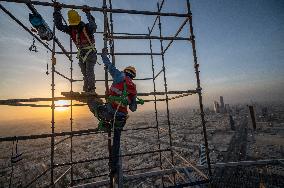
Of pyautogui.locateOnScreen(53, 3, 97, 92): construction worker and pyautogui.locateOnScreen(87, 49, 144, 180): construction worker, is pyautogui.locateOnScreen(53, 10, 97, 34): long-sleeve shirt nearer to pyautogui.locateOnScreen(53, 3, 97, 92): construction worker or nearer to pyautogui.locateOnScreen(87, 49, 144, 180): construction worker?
pyautogui.locateOnScreen(53, 3, 97, 92): construction worker

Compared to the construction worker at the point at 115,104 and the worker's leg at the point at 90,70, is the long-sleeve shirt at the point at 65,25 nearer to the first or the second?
the worker's leg at the point at 90,70

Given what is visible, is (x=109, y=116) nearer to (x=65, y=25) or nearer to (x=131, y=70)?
(x=131, y=70)

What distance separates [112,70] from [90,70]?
2.11 feet

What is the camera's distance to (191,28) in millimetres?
3883

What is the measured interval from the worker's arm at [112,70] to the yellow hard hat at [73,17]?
1.03 meters

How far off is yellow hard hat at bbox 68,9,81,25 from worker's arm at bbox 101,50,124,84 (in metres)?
1.03

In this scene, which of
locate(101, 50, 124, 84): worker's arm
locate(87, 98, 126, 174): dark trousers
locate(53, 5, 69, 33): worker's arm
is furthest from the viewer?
locate(53, 5, 69, 33): worker's arm

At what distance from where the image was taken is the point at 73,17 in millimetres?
3545

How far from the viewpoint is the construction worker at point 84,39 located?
11.7 feet

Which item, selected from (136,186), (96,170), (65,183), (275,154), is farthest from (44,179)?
(275,154)

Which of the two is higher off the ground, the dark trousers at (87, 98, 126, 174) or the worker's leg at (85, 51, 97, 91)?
the worker's leg at (85, 51, 97, 91)

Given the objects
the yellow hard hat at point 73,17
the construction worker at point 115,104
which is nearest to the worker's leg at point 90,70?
the construction worker at point 115,104

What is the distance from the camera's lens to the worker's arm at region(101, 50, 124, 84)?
3.14 m

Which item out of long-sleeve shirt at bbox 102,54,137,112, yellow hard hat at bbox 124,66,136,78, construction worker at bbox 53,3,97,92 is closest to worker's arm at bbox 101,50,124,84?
long-sleeve shirt at bbox 102,54,137,112
